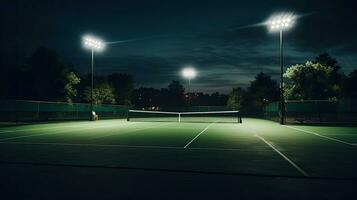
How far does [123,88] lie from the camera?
89.2 m

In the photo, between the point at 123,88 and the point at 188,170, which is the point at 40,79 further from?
the point at 188,170

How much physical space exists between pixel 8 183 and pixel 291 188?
6187 millimetres

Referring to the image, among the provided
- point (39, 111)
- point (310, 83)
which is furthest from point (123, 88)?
point (310, 83)

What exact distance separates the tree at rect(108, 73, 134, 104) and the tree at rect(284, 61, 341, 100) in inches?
1953

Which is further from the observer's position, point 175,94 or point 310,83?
point 175,94

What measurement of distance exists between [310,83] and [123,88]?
53051 mm

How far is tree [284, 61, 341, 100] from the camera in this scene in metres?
45.0

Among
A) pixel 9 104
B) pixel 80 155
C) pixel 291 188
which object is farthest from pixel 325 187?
pixel 9 104

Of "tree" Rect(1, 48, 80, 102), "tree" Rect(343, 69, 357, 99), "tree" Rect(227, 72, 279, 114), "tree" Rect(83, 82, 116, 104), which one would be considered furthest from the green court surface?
"tree" Rect(343, 69, 357, 99)

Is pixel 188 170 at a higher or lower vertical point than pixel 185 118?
higher

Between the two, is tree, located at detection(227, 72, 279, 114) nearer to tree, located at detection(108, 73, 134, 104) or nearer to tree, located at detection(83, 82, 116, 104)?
tree, located at detection(108, 73, 134, 104)

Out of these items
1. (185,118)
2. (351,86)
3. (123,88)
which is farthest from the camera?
(123,88)

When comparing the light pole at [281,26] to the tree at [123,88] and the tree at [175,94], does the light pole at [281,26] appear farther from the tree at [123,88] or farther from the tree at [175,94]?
the tree at [175,94]

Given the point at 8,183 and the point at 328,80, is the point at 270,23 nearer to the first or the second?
the point at 328,80
